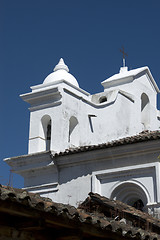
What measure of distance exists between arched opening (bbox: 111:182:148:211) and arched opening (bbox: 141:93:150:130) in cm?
497

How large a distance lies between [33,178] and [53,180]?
0.82 metres

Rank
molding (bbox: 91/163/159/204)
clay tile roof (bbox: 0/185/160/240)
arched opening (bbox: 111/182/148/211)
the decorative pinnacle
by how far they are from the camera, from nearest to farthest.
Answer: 1. clay tile roof (bbox: 0/185/160/240)
2. molding (bbox: 91/163/159/204)
3. arched opening (bbox: 111/182/148/211)
4. the decorative pinnacle

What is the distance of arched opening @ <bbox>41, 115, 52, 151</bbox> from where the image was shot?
58.0 feet

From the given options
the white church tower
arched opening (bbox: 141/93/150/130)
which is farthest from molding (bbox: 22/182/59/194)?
arched opening (bbox: 141/93/150/130)

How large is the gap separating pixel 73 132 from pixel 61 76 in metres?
2.12

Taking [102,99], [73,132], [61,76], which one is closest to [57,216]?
[73,132]

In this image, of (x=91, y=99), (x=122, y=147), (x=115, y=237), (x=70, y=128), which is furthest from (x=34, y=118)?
(x=115, y=237)

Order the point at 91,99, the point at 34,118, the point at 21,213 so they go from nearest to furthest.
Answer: the point at 21,213
the point at 34,118
the point at 91,99

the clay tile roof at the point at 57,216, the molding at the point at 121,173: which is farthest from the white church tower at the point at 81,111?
the clay tile roof at the point at 57,216

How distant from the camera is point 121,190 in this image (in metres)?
15.4

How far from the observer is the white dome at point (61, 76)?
1839 centimetres

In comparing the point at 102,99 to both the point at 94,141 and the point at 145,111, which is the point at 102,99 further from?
the point at 145,111

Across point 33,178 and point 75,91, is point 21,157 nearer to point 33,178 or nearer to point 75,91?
point 33,178

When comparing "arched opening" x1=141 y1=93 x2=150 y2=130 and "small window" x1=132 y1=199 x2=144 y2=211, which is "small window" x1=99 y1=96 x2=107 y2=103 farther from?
"small window" x1=132 y1=199 x2=144 y2=211
